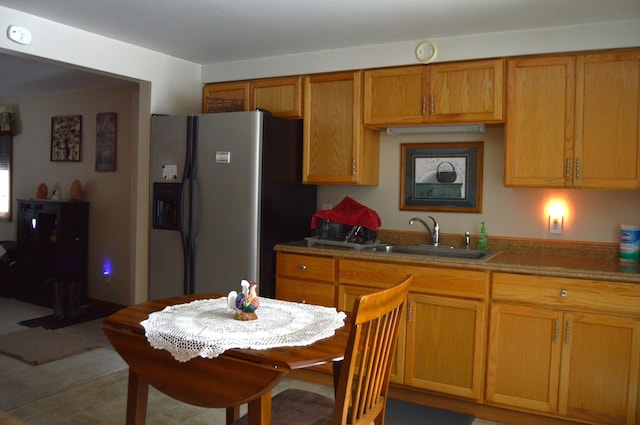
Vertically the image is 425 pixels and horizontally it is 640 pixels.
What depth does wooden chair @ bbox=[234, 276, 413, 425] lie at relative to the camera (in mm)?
1472

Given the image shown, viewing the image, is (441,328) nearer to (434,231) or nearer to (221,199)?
(434,231)

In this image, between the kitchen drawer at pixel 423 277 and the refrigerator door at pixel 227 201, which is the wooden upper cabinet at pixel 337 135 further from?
the kitchen drawer at pixel 423 277

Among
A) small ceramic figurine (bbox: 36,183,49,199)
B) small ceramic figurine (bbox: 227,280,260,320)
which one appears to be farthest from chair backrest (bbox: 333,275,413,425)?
small ceramic figurine (bbox: 36,183,49,199)

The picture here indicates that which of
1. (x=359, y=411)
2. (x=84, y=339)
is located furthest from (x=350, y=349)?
(x=84, y=339)

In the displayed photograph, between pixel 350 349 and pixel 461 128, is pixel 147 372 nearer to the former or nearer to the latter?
pixel 350 349

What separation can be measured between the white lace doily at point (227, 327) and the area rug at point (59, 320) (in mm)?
3140

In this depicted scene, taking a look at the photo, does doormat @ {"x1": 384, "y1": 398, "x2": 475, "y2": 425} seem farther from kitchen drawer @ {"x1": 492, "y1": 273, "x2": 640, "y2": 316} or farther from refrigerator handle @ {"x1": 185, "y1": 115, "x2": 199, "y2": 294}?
refrigerator handle @ {"x1": 185, "y1": 115, "x2": 199, "y2": 294}

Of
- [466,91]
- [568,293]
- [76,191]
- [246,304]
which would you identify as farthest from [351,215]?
[76,191]

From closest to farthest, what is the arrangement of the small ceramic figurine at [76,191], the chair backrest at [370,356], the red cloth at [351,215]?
the chair backrest at [370,356], the red cloth at [351,215], the small ceramic figurine at [76,191]

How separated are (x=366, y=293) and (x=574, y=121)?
1.52 meters

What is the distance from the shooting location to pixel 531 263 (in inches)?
113

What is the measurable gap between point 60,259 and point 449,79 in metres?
4.00

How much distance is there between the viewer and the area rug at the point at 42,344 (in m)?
3.82

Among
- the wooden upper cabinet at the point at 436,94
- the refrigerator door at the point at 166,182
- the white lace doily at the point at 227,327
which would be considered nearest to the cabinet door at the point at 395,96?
the wooden upper cabinet at the point at 436,94
